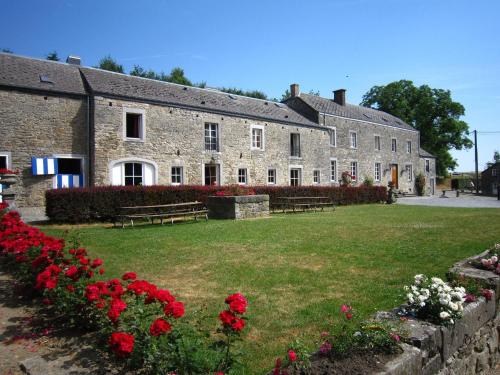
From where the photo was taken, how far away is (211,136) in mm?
20609

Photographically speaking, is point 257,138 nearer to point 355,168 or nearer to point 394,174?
point 355,168

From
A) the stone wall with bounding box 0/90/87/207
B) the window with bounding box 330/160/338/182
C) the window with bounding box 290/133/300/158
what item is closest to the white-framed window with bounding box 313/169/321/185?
the window with bounding box 290/133/300/158

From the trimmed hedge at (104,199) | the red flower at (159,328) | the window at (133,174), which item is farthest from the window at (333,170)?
the red flower at (159,328)

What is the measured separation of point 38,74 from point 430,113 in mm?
47550

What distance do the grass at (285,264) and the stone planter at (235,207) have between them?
261cm

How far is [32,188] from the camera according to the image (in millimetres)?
15375

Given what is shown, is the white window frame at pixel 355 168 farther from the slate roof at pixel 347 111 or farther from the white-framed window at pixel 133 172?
the white-framed window at pixel 133 172

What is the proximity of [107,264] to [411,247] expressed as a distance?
19.1 feet

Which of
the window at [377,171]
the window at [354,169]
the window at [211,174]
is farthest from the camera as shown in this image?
the window at [377,171]

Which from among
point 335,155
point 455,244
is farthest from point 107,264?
point 335,155

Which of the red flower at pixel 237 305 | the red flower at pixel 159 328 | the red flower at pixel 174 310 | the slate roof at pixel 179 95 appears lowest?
the red flower at pixel 159 328

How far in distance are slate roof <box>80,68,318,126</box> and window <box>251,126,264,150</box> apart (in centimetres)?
84

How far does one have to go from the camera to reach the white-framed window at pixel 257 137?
73.6 ft

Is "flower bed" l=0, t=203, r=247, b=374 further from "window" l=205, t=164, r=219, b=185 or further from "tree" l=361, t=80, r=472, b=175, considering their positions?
"tree" l=361, t=80, r=472, b=175
